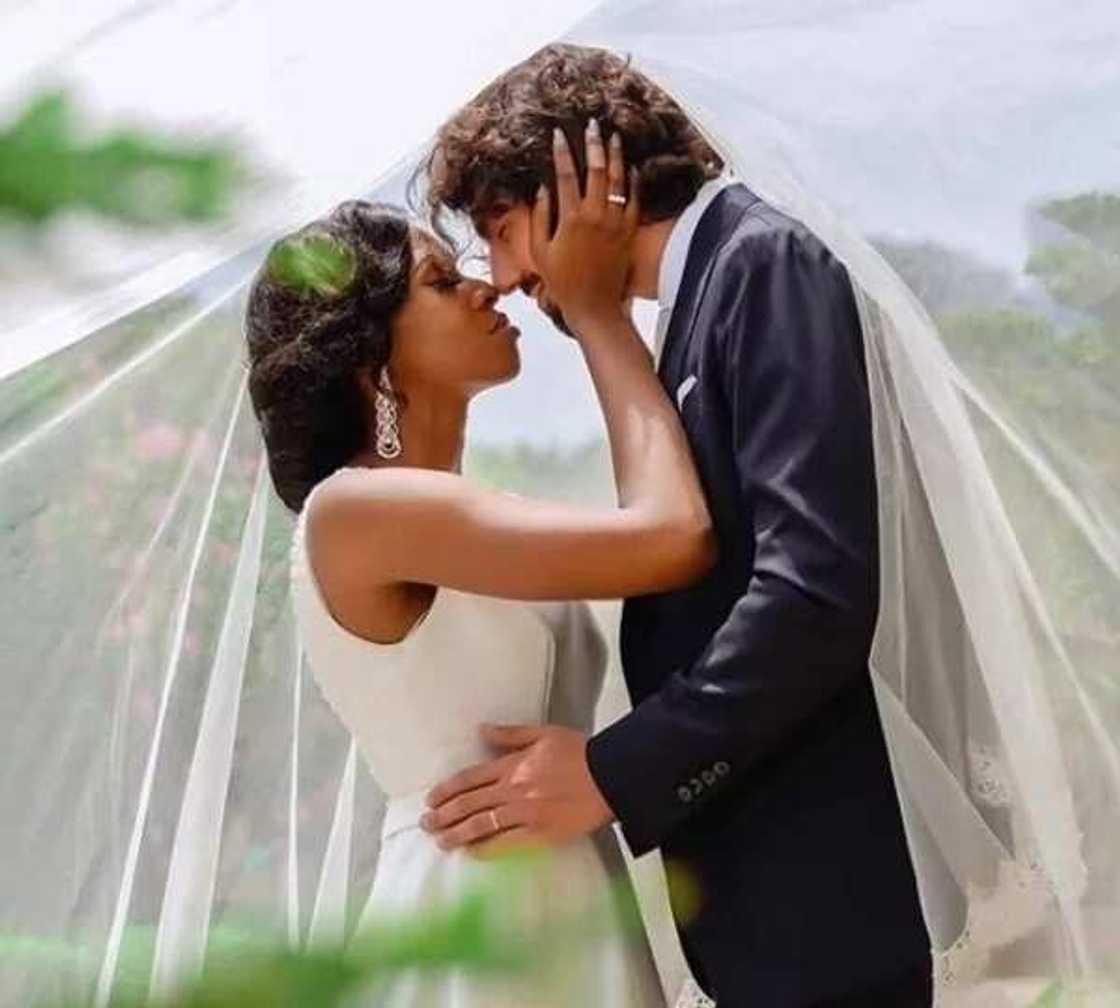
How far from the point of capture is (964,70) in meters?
1.61

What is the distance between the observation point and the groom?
54.0 inches

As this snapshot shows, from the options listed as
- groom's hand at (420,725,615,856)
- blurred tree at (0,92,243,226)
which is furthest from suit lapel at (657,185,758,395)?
blurred tree at (0,92,243,226)

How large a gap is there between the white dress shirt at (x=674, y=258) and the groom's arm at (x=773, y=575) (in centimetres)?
5

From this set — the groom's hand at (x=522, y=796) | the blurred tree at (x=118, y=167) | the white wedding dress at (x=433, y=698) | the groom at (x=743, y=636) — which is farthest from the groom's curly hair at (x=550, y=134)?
the blurred tree at (x=118, y=167)

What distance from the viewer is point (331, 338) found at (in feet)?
4.98

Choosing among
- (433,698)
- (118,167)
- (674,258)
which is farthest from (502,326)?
(118,167)

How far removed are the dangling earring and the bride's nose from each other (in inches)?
2.9

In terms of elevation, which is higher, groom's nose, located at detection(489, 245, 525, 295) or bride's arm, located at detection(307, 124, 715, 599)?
groom's nose, located at detection(489, 245, 525, 295)

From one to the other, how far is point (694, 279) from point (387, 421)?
24cm

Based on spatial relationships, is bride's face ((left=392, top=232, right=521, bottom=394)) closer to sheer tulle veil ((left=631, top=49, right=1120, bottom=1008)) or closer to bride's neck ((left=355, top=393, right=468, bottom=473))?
bride's neck ((left=355, top=393, right=468, bottom=473))

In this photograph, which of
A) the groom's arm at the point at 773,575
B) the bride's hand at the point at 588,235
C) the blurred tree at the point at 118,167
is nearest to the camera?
the blurred tree at the point at 118,167

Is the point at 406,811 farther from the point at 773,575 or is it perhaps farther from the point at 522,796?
the point at 773,575

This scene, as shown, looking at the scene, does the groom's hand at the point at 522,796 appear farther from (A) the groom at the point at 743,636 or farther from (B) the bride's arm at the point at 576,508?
(B) the bride's arm at the point at 576,508

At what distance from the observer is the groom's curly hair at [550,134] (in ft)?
4.89
